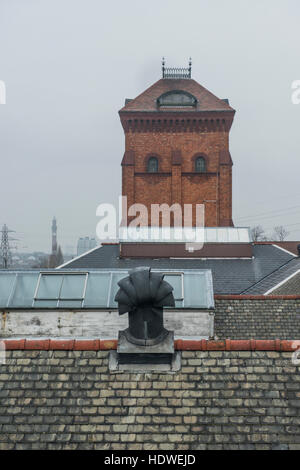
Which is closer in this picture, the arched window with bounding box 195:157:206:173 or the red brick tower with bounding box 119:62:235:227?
the red brick tower with bounding box 119:62:235:227

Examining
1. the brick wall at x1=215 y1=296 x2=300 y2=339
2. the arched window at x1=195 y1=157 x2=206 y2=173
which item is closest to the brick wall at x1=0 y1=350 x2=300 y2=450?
the brick wall at x1=215 y1=296 x2=300 y2=339

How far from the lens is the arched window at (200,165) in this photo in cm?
A: 3212

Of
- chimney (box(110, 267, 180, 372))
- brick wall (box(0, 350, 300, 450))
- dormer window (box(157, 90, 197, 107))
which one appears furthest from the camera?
dormer window (box(157, 90, 197, 107))

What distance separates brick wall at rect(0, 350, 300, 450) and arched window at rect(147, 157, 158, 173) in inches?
1056

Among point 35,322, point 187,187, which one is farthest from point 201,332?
point 187,187

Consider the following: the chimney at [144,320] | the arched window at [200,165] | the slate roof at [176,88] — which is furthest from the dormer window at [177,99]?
Result: the chimney at [144,320]

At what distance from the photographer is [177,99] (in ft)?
106

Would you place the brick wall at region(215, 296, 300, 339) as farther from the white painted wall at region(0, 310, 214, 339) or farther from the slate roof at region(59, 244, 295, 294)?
the slate roof at region(59, 244, 295, 294)

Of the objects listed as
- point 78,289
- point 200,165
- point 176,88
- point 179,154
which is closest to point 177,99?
point 176,88

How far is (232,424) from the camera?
5305mm

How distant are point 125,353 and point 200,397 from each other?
4.35 feet

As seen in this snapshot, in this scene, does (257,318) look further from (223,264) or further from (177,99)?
(177,99)

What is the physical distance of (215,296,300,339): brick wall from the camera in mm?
12219
